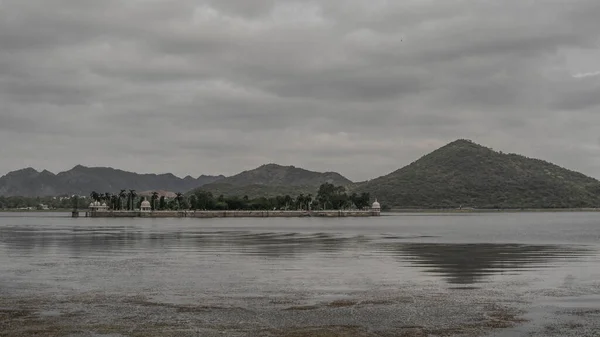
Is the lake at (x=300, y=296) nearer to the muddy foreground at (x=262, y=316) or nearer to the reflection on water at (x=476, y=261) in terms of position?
the muddy foreground at (x=262, y=316)

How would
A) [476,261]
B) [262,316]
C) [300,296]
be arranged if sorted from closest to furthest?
[262,316], [300,296], [476,261]

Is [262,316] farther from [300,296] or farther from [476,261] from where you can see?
[476,261]

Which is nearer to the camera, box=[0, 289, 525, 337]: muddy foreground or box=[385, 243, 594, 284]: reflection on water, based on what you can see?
box=[0, 289, 525, 337]: muddy foreground

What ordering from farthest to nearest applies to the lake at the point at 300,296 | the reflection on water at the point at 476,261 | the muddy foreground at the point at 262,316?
the reflection on water at the point at 476,261
the lake at the point at 300,296
the muddy foreground at the point at 262,316

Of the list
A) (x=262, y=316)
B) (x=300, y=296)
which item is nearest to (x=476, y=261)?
(x=300, y=296)

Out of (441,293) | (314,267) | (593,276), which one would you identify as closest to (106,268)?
(314,267)

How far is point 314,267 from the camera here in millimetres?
48125

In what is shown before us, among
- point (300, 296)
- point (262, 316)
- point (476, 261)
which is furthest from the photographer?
point (476, 261)

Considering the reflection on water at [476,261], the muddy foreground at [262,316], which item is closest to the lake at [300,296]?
the muddy foreground at [262,316]

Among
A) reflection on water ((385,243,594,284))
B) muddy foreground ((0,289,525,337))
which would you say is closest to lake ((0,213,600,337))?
muddy foreground ((0,289,525,337))

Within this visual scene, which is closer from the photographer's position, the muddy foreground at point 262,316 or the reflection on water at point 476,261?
the muddy foreground at point 262,316

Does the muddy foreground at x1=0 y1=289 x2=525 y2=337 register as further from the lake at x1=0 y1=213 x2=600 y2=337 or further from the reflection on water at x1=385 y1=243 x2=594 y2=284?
the reflection on water at x1=385 y1=243 x2=594 y2=284

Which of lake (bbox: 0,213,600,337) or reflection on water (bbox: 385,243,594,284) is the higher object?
reflection on water (bbox: 385,243,594,284)

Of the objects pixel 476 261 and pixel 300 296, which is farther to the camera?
pixel 476 261
